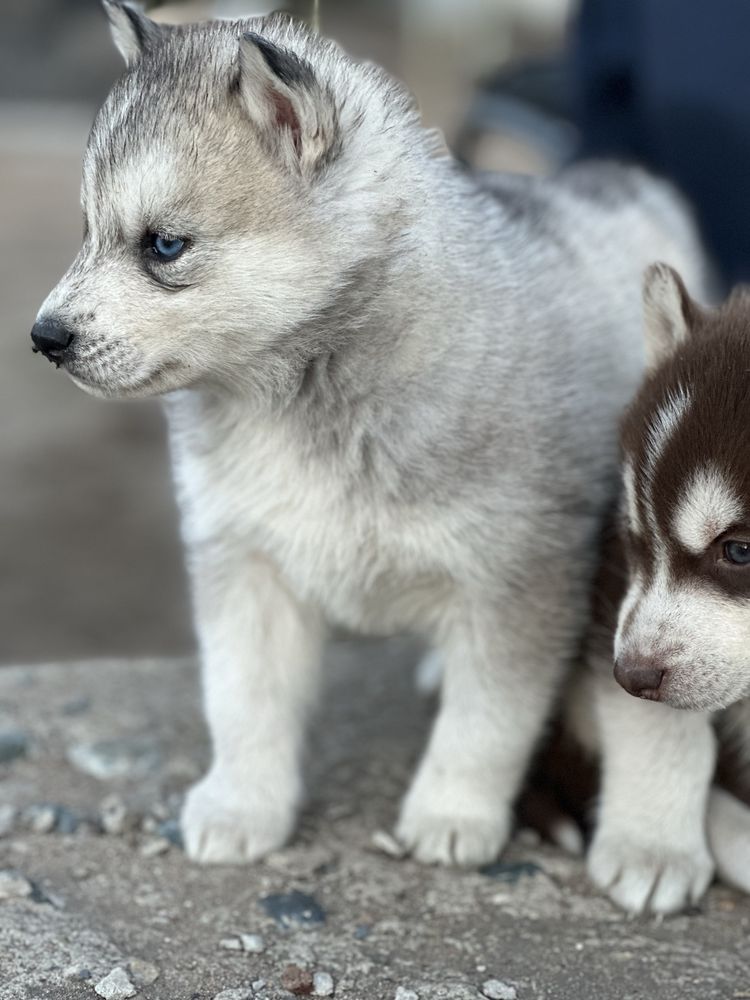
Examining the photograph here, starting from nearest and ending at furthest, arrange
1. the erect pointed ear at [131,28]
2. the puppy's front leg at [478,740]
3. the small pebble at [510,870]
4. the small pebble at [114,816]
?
the erect pointed ear at [131,28], the puppy's front leg at [478,740], the small pebble at [510,870], the small pebble at [114,816]

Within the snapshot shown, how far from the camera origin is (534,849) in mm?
4289

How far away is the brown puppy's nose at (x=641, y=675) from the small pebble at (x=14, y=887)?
1.71m

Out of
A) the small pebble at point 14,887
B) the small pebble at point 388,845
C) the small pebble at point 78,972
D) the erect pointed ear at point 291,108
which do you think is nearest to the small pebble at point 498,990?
the small pebble at point 388,845

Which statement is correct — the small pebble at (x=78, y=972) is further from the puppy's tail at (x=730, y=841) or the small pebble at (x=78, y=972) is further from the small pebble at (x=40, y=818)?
the puppy's tail at (x=730, y=841)

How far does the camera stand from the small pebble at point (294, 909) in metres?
3.86

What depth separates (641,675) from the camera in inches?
136

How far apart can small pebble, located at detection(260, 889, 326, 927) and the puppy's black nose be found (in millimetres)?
1594

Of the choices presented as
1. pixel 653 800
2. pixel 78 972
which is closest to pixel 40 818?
pixel 78 972

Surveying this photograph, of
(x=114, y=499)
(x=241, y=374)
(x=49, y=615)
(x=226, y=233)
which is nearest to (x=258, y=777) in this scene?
(x=241, y=374)

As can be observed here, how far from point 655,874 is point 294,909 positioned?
0.99 metres

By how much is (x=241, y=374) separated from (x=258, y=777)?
4.09ft

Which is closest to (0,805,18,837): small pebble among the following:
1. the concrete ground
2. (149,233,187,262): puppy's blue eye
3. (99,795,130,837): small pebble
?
the concrete ground

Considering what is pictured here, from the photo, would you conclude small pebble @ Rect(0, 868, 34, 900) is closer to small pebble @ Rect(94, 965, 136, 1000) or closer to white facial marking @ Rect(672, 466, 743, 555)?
small pebble @ Rect(94, 965, 136, 1000)

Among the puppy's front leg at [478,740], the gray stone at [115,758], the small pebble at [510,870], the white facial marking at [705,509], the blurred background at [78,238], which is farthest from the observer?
the blurred background at [78,238]
